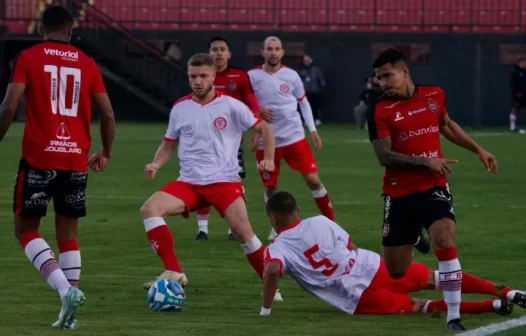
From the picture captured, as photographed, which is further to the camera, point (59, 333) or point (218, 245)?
point (218, 245)

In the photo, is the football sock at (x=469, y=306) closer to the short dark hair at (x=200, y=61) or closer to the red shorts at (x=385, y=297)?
the red shorts at (x=385, y=297)

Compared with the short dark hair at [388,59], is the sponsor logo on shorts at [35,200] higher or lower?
lower

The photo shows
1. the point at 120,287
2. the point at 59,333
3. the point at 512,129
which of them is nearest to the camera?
the point at 59,333

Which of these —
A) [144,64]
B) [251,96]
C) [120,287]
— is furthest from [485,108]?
[120,287]

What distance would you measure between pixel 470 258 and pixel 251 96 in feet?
9.83

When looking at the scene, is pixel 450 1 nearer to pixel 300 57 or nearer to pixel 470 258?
pixel 300 57

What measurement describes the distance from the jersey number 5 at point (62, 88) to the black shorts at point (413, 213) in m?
2.26

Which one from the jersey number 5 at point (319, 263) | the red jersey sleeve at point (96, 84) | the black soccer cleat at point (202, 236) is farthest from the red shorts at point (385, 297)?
the black soccer cleat at point (202, 236)

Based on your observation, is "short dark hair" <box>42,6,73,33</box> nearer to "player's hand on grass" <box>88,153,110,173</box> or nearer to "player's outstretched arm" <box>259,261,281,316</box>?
"player's hand on grass" <box>88,153,110,173</box>

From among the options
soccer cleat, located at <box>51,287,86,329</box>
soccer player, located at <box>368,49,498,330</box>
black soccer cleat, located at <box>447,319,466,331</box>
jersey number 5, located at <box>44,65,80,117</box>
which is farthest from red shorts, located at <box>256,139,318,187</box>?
soccer cleat, located at <box>51,287,86,329</box>

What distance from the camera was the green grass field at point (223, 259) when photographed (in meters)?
9.34

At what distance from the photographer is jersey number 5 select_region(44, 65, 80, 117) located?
922 centimetres

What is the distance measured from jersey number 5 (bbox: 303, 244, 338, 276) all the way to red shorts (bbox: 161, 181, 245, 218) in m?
1.48

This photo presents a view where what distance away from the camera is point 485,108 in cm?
4247
